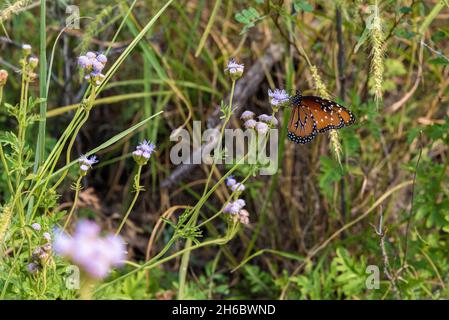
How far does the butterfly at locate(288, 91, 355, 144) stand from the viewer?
80.8 inches

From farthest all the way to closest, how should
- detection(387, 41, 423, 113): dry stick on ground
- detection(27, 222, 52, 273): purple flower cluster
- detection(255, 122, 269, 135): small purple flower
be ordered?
detection(387, 41, 423, 113): dry stick on ground, detection(255, 122, 269, 135): small purple flower, detection(27, 222, 52, 273): purple flower cluster

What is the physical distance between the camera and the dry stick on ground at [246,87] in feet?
10.1

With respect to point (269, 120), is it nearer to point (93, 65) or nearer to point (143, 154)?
point (143, 154)

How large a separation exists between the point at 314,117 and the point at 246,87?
1.05 meters

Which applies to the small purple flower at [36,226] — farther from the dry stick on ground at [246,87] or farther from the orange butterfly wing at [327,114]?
the dry stick on ground at [246,87]

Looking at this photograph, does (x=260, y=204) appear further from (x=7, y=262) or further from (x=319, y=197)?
(x=7, y=262)

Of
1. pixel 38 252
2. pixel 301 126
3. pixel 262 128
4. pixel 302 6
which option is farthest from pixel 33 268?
pixel 302 6

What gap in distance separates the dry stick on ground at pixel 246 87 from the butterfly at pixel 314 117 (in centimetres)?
92

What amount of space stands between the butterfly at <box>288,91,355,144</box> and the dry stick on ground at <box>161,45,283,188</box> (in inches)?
36.3

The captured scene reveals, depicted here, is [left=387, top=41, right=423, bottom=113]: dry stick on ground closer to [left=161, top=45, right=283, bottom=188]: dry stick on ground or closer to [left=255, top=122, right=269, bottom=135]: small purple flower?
[left=161, top=45, right=283, bottom=188]: dry stick on ground

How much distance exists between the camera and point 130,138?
10.8 ft

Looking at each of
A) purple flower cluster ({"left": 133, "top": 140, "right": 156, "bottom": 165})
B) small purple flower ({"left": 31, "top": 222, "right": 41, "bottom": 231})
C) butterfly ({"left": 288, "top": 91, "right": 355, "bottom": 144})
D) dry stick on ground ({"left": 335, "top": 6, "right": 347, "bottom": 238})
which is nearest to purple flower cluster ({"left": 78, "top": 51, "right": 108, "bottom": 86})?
purple flower cluster ({"left": 133, "top": 140, "right": 156, "bottom": 165})
